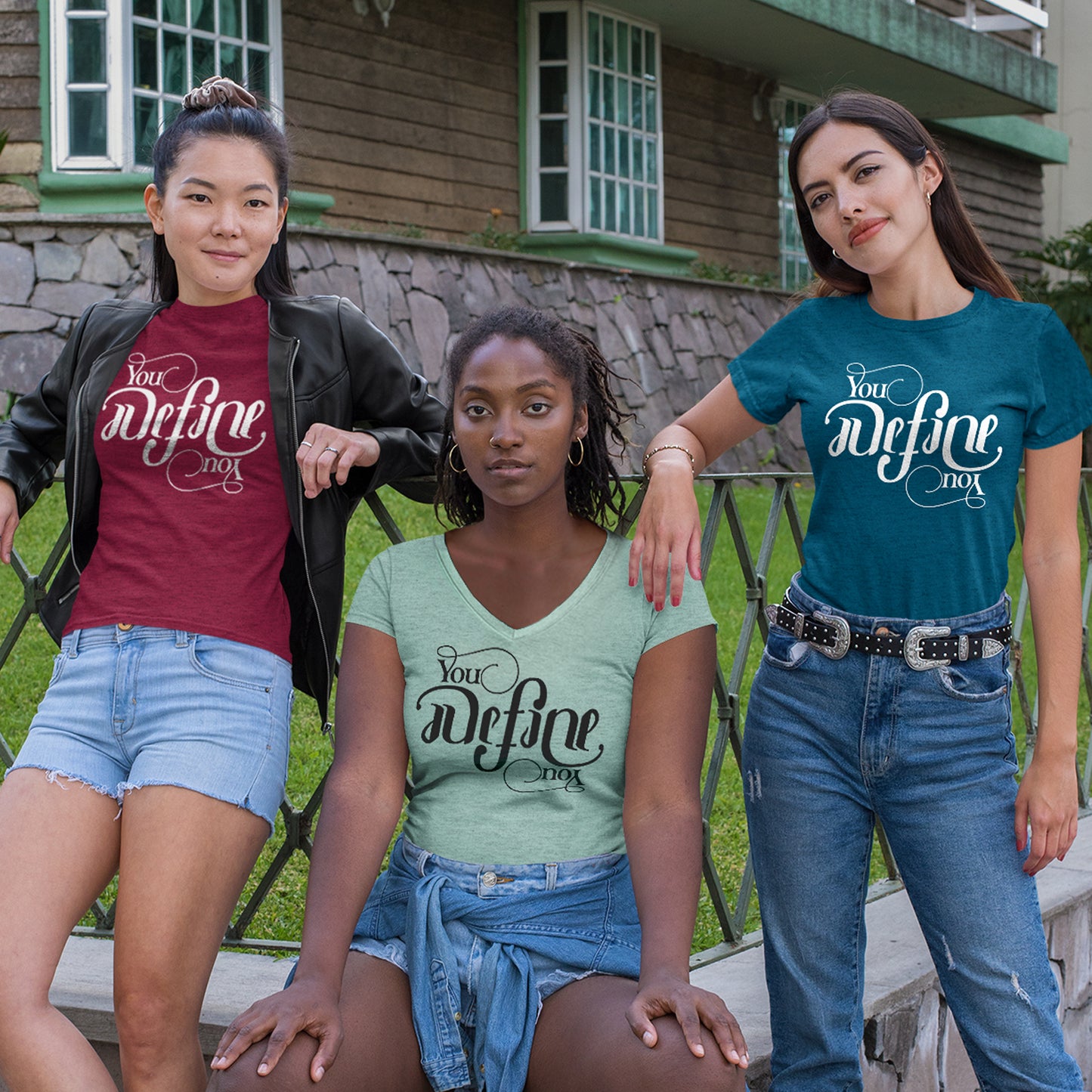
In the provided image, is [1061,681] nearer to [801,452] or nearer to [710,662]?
[710,662]

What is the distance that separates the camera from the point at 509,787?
2.09 m

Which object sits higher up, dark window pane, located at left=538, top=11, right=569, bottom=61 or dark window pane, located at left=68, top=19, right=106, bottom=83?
dark window pane, located at left=538, top=11, right=569, bottom=61

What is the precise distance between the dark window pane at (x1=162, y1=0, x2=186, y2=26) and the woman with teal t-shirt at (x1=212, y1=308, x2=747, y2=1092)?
7.15 m

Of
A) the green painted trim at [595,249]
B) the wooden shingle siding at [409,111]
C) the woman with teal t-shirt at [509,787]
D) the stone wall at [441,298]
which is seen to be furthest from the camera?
the green painted trim at [595,249]

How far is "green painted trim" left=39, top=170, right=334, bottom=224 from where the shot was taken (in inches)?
313

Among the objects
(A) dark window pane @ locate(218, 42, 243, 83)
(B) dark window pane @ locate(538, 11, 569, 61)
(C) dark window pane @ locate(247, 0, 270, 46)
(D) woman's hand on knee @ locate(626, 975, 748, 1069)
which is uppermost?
(B) dark window pane @ locate(538, 11, 569, 61)

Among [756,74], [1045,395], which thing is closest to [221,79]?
[1045,395]

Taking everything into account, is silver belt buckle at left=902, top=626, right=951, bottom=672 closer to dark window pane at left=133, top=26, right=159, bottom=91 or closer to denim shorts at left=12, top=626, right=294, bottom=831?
denim shorts at left=12, top=626, right=294, bottom=831

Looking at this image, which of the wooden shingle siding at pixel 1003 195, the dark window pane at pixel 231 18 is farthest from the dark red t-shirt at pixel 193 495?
the wooden shingle siding at pixel 1003 195

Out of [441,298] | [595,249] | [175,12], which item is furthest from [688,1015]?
[595,249]

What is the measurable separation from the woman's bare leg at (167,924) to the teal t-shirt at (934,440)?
998 mm

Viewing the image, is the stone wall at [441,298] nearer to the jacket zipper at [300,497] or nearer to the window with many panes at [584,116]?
the window with many panes at [584,116]

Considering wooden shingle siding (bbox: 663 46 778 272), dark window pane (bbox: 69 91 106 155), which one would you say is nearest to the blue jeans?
dark window pane (bbox: 69 91 106 155)

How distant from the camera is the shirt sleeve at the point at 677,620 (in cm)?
212
